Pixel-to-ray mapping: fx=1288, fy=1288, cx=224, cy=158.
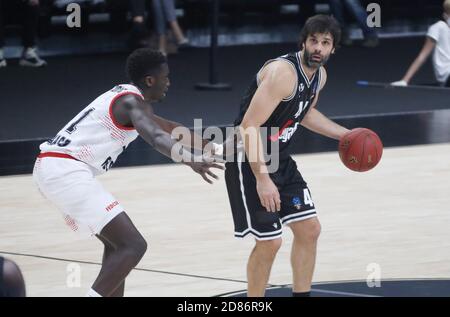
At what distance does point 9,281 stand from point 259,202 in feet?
7.26

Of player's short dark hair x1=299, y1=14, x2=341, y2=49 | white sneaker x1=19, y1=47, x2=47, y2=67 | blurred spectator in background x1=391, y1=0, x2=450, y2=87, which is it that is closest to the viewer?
player's short dark hair x1=299, y1=14, x2=341, y2=49

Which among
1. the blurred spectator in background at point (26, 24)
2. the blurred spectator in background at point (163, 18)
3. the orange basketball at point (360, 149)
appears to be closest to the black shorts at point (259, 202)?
the orange basketball at point (360, 149)

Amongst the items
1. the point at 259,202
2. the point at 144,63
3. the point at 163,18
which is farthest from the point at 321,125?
the point at 163,18

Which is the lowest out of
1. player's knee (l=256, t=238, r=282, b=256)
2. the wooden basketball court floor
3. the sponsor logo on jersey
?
the wooden basketball court floor

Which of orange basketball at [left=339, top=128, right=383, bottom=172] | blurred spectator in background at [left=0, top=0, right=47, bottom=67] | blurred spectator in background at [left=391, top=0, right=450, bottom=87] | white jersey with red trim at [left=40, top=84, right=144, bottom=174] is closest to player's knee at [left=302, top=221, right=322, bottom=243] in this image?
orange basketball at [left=339, top=128, right=383, bottom=172]

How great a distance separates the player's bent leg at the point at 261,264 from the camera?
6.93m

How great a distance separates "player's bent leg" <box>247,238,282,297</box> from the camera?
273 inches

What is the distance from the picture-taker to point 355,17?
794 inches

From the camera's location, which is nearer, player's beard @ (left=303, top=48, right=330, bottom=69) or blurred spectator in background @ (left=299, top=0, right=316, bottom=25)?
player's beard @ (left=303, top=48, right=330, bottom=69)

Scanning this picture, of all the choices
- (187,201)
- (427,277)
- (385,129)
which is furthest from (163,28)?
(427,277)

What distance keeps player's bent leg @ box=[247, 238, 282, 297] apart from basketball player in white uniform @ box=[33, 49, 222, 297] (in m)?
0.61

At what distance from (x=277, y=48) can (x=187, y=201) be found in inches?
405

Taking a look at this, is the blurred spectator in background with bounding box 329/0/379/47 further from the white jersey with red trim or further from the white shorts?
A: the white shorts

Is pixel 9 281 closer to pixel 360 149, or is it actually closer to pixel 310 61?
pixel 310 61
